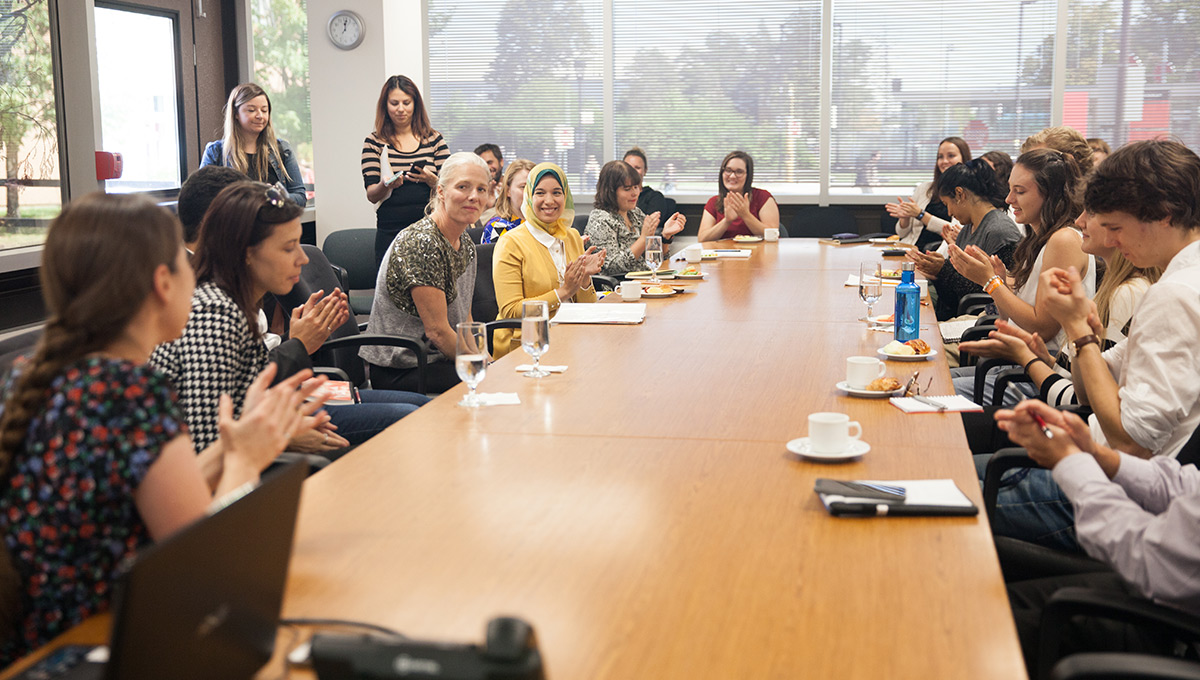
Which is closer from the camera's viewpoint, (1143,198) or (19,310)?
(1143,198)

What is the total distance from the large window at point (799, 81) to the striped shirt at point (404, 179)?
10.4 feet

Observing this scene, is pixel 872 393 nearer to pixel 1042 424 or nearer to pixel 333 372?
pixel 1042 424

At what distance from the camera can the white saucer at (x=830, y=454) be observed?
1.86 m

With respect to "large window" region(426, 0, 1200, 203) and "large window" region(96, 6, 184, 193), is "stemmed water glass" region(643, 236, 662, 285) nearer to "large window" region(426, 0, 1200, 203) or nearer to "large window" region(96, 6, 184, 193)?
"large window" region(96, 6, 184, 193)

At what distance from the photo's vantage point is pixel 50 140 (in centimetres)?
480

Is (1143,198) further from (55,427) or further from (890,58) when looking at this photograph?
(890,58)

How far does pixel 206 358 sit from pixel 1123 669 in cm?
182

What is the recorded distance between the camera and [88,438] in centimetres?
123

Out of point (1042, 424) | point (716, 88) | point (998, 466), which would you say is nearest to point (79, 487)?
point (1042, 424)

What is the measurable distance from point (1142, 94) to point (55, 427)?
8.62 m

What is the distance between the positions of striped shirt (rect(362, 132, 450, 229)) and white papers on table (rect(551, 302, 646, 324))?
2215 mm

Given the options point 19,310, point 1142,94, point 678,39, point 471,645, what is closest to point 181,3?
point 19,310

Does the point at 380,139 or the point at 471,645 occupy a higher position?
the point at 380,139

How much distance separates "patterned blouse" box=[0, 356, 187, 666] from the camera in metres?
1.23
